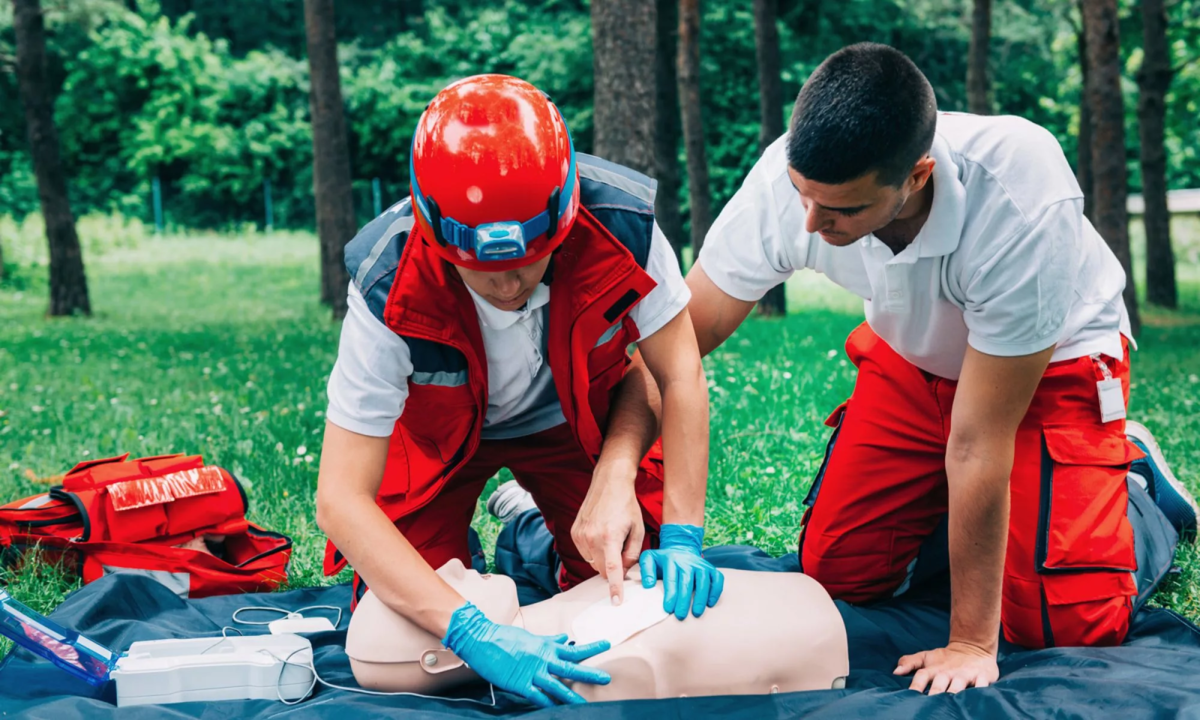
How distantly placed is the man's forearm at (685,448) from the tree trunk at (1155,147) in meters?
10.5

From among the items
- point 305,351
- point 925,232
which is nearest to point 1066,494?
point 925,232

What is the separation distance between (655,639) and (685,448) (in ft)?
1.83

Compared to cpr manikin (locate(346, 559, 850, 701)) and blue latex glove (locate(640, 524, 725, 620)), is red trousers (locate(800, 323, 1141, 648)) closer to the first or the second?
cpr manikin (locate(346, 559, 850, 701))

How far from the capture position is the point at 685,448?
269cm

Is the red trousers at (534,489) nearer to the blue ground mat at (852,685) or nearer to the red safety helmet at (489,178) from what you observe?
the blue ground mat at (852,685)

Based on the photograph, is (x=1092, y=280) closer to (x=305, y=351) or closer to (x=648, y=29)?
(x=648, y=29)

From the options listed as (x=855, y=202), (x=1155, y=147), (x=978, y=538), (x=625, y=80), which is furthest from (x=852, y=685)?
(x=1155, y=147)

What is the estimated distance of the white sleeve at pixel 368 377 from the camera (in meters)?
2.47

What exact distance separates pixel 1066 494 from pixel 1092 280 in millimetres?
624

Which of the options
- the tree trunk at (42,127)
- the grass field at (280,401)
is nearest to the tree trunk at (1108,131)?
the grass field at (280,401)

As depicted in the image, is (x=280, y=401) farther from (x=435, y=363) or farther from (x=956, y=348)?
(x=956, y=348)

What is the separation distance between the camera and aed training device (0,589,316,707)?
232 centimetres

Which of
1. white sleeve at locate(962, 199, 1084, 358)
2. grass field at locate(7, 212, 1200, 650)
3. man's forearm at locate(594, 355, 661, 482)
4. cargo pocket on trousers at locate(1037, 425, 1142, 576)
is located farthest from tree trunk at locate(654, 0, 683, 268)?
white sleeve at locate(962, 199, 1084, 358)

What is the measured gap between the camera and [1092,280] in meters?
2.96
